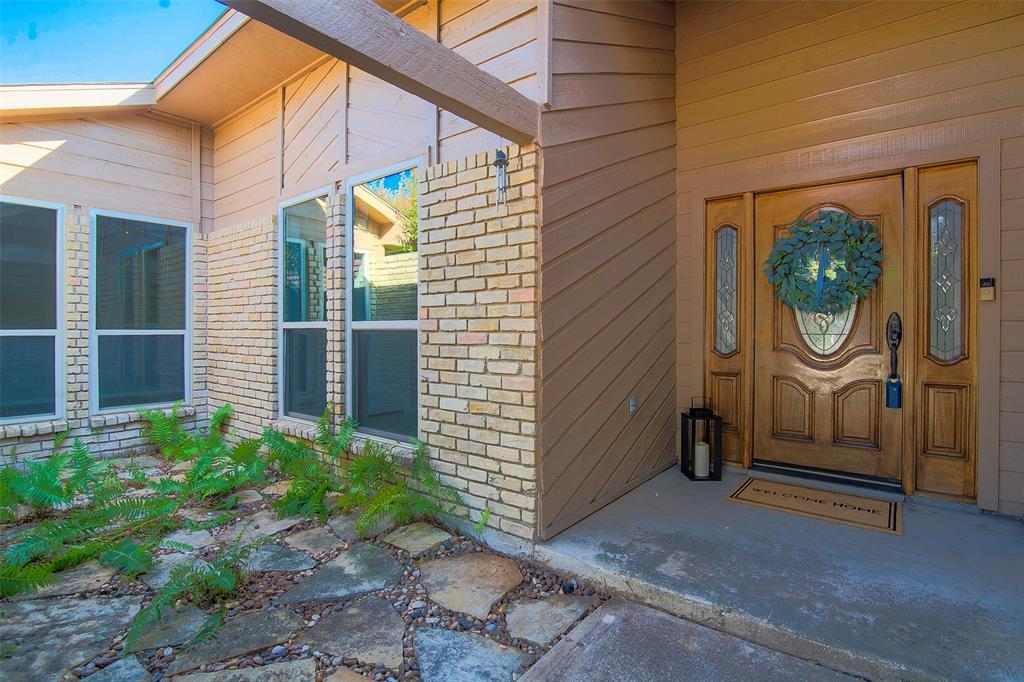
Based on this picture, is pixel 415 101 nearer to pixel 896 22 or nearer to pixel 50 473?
pixel 896 22

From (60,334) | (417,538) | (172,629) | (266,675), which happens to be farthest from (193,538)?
(60,334)

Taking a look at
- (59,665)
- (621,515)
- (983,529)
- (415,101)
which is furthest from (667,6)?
(59,665)

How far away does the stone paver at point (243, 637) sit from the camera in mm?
1920

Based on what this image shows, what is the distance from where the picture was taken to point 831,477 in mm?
3385

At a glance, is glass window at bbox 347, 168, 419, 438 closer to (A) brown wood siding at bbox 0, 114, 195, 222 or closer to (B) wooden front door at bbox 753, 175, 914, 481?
(B) wooden front door at bbox 753, 175, 914, 481

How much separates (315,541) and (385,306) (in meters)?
1.59

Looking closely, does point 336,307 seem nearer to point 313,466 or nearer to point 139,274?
point 313,466

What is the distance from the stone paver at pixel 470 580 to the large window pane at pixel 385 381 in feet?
3.36

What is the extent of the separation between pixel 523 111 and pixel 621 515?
2265mm

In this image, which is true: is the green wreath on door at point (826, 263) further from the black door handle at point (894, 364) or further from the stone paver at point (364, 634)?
the stone paver at point (364, 634)

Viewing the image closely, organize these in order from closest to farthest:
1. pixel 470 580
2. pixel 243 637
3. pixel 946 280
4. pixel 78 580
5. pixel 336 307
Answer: pixel 243 637, pixel 470 580, pixel 78 580, pixel 946 280, pixel 336 307

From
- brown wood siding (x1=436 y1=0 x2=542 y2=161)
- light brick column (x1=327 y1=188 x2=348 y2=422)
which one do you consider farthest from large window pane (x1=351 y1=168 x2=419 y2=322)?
brown wood siding (x1=436 y1=0 x2=542 y2=161)

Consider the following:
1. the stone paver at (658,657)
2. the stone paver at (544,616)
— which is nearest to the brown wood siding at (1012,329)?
the stone paver at (658,657)

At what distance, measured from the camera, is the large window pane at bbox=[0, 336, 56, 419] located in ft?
14.1
